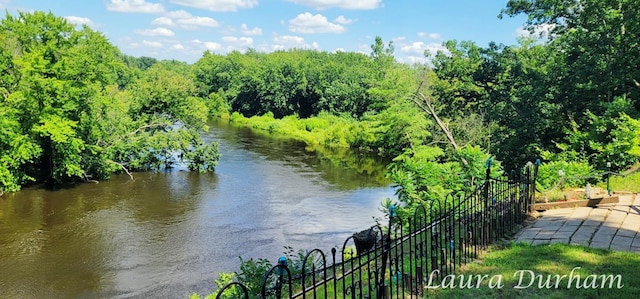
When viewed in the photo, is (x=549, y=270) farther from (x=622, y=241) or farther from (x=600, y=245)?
(x=622, y=241)

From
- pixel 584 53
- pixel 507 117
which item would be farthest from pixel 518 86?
Result: pixel 584 53

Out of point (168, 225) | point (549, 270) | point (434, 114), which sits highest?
point (434, 114)

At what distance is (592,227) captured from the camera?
21.1 feet

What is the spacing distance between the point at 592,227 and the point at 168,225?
12.7 metres

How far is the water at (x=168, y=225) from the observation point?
11141 mm

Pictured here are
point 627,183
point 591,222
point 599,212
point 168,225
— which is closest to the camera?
point 591,222

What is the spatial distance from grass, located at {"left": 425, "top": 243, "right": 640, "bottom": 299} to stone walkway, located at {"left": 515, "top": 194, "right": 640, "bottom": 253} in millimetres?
424

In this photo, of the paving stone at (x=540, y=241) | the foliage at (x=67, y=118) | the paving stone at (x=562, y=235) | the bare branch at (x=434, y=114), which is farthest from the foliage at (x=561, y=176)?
the foliage at (x=67, y=118)

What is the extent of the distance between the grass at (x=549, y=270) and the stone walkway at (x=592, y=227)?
424 mm

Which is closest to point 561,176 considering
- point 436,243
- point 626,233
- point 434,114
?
point 626,233

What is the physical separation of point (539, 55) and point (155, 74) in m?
19.8

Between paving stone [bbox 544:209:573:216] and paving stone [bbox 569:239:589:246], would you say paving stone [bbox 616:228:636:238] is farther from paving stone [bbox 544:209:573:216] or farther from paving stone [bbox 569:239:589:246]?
paving stone [bbox 544:209:573:216]

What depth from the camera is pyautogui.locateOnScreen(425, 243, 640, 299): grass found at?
171 inches

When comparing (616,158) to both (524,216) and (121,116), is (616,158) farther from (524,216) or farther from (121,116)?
(121,116)
